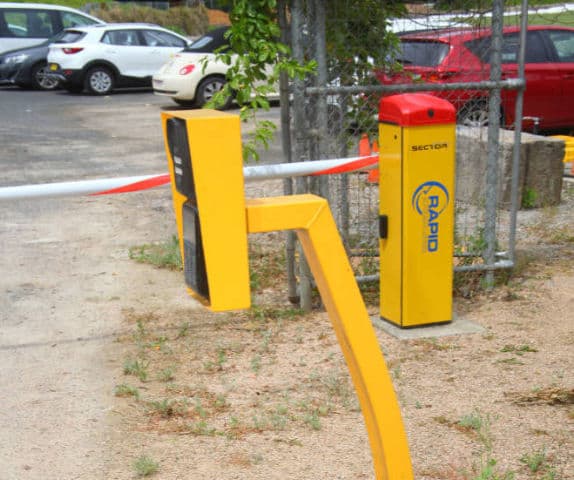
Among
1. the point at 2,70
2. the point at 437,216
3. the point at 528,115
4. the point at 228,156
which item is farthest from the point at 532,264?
the point at 2,70

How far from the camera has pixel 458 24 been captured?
570cm

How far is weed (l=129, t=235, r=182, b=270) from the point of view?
21.4 feet

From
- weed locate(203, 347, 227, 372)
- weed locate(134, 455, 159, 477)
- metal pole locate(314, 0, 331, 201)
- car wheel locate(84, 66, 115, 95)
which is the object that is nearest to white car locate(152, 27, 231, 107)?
car wheel locate(84, 66, 115, 95)

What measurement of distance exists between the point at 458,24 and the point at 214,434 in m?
3.29

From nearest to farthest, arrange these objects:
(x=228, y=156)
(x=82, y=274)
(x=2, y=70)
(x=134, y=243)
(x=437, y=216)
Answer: (x=228, y=156) < (x=437, y=216) < (x=82, y=274) < (x=134, y=243) < (x=2, y=70)

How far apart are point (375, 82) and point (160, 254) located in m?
2.20

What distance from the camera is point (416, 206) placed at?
4.95 meters

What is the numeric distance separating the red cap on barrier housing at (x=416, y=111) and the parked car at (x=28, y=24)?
18.1 meters

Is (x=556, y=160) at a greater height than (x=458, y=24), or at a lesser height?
lesser

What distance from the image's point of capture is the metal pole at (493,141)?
5473 mm

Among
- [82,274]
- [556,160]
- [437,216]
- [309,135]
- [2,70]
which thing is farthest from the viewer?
[2,70]

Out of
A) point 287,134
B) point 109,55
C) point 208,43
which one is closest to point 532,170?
point 287,134

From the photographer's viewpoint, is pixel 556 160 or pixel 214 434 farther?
pixel 556 160

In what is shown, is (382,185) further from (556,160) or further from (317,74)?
(556,160)
